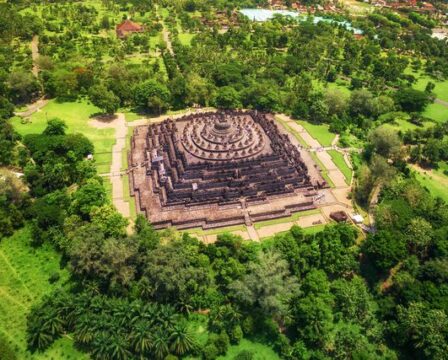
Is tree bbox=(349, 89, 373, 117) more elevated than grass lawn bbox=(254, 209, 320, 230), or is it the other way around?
tree bbox=(349, 89, 373, 117)

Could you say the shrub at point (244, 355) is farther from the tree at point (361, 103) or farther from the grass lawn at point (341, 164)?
the tree at point (361, 103)

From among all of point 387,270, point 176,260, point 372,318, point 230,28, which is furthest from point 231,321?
point 230,28

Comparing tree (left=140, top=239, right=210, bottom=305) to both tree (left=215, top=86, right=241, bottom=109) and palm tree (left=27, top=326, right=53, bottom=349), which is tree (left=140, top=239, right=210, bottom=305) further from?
tree (left=215, top=86, right=241, bottom=109)

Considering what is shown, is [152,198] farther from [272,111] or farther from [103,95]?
[272,111]

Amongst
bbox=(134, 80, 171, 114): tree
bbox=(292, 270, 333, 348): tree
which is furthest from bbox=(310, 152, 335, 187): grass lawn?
bbox=(134, 80, 171, 114): tree

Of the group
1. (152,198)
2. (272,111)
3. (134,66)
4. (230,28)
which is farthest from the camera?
(230,28)

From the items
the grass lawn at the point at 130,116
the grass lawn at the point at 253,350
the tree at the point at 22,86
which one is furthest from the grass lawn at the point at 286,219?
the tree at the point at 22,86
